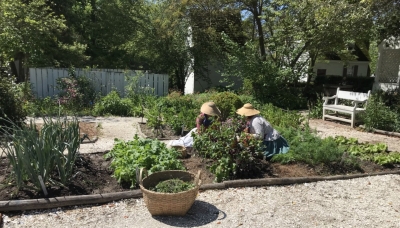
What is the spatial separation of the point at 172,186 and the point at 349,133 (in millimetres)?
7219

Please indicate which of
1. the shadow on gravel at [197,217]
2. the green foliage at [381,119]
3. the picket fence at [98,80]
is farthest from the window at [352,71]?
the shadow on gravel at [197,217]

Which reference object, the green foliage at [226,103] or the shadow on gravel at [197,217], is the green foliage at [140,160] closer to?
the shadow on gravel at [197,217]

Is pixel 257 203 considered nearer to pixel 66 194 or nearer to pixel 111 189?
pixel 111 189

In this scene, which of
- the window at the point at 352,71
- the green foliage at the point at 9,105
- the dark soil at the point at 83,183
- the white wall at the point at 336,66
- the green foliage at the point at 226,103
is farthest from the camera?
the window at the point at 352,71

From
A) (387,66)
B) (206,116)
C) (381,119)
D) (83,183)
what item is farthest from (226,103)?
(387,66)

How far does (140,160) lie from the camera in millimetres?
4551

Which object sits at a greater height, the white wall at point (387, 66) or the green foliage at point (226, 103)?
the white wall at point (387, 66)

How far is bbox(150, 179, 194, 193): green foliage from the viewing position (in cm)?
384

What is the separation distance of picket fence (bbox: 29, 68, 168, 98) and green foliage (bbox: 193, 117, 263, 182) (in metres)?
8.15

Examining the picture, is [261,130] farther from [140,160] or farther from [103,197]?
[103,197]

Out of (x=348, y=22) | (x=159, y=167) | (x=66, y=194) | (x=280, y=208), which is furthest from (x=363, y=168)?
(x=348, y=22)

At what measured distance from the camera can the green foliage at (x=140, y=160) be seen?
175 inches

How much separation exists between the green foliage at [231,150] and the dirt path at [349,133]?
416cm

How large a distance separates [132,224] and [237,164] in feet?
6.08
